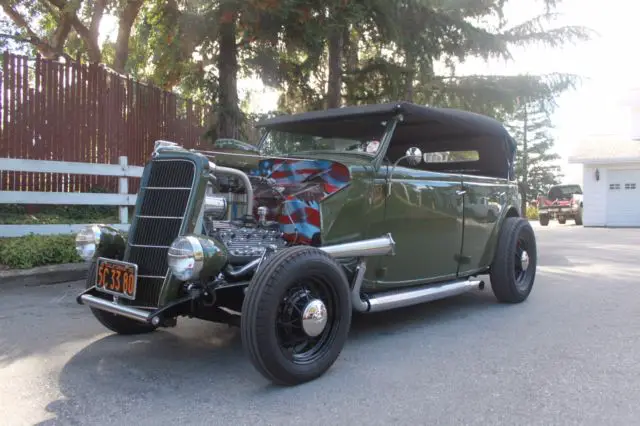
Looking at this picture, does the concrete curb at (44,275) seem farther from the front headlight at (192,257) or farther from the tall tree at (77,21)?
the tall tree at (77,21)

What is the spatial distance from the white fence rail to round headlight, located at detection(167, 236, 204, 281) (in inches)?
166

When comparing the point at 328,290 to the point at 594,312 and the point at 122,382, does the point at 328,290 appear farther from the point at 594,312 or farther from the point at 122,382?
the point at 594,312

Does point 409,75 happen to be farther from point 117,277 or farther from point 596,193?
point 596,193

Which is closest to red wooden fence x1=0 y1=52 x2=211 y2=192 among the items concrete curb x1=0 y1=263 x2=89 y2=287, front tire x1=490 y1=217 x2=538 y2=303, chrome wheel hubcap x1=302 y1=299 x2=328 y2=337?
concrete curb x1=0 y1=263 x2=89 y2=287

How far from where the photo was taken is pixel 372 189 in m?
4.18

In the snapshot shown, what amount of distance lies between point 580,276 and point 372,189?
4.78 metres

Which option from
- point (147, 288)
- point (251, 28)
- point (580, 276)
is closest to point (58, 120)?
point (251, 28)

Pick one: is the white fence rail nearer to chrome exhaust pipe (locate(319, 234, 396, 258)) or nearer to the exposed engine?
the exposed engine

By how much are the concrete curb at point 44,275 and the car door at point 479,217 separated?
14.5ft

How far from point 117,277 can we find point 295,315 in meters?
1.23

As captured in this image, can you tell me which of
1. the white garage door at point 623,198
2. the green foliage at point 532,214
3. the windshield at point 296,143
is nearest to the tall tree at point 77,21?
the windshield at point 296,143

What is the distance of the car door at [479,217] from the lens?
5.22 metres

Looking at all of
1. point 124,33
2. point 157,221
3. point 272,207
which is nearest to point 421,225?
point 272,207

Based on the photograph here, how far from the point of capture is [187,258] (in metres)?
3.11
